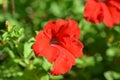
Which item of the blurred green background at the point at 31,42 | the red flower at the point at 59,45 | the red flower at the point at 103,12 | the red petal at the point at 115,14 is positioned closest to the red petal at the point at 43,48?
the red flower at the point at 59,45

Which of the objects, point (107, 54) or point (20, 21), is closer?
point (107, 54)

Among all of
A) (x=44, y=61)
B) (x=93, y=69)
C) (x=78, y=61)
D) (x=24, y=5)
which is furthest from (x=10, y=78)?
(x=24, y=5)

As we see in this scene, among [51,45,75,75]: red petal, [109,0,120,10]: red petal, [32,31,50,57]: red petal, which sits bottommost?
[51,45,75,75]: red petal

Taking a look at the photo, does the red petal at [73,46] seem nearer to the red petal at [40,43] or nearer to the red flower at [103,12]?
the red petal at [40,43]

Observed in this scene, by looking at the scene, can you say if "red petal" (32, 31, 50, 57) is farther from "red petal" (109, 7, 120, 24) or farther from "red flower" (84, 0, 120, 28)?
"red petal" (109, 7, 120, 24)

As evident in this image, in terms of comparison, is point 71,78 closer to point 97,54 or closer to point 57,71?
point 97,54

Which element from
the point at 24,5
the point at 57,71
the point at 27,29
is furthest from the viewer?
the point at 24,5

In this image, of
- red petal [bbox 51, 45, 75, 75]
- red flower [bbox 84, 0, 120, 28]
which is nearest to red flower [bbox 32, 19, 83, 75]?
red petal [bbox 51, 45, 75, 75]

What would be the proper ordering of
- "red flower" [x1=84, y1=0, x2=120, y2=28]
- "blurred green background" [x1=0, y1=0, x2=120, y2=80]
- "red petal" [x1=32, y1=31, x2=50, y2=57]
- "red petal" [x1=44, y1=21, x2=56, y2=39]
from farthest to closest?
"red flower" [x1=84, y1=0, x2=120, y2=28] → "blurred green background" [x1=0, y1=0, x2=120, y2=80] → "red petal" [x1=44, y1=21, x2=56, y2=39] → "red petal" [x1=32, y1=31, x2=50, y2=57]
